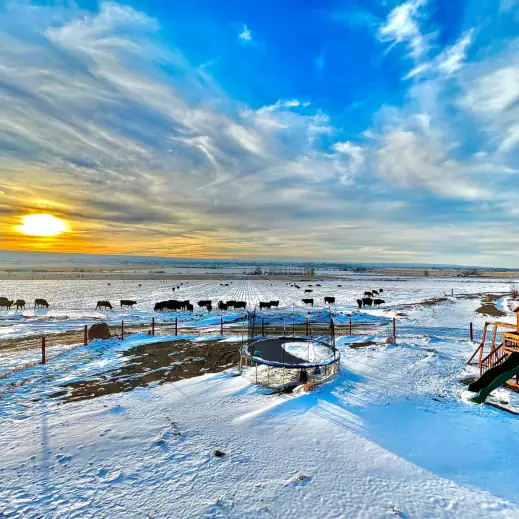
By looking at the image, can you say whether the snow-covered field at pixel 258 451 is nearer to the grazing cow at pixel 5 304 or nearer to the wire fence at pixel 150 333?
the wire fence at pixel 150 333

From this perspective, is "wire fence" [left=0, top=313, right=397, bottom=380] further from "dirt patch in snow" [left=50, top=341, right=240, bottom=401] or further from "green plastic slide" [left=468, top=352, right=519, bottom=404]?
"green plastic slide" [left=468, top=352, right=519, bottom=404]

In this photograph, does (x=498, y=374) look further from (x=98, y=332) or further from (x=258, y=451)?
(x=98, y=332)

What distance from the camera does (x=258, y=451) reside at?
7008 mm

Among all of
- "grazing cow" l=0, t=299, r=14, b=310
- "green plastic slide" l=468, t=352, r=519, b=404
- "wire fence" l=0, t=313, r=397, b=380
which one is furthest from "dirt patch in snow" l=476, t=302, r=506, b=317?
"grazing cow" l=0, t=299, r=14, b=310

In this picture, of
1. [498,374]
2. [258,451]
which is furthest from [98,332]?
[498,374]

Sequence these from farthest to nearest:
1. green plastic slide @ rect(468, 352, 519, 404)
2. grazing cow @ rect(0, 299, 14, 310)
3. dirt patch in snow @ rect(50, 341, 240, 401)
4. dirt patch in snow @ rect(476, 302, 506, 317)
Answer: grazing cow @ rect(0, 299, 14, 310) < dirt patch in snow @ rect(476, 302, 506, 317) < dirt patch in snow @ rect(50, 341, 240, 401) < green plastic slide @ rect(468, 352, 519, 404)

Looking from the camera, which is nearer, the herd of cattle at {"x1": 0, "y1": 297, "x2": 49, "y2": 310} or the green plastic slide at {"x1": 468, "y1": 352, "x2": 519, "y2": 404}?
the green plastic slide at {"x1": 468, "y1": 352, "x2": 519, "y2": 404}

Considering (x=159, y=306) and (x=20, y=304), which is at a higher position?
(x=20, y=304)

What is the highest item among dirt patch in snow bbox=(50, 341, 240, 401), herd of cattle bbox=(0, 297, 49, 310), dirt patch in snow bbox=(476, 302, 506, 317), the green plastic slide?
herd of cattle bbox=(0, 297, 49, 310)

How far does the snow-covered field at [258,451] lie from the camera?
5461mm

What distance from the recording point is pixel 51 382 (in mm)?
11844

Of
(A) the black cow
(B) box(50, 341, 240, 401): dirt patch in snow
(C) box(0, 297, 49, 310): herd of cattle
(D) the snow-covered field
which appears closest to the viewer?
(D) the snow-covered field

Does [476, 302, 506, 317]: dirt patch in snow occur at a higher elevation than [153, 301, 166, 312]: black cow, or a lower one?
lower

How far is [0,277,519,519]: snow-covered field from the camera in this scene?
5.46 metres
